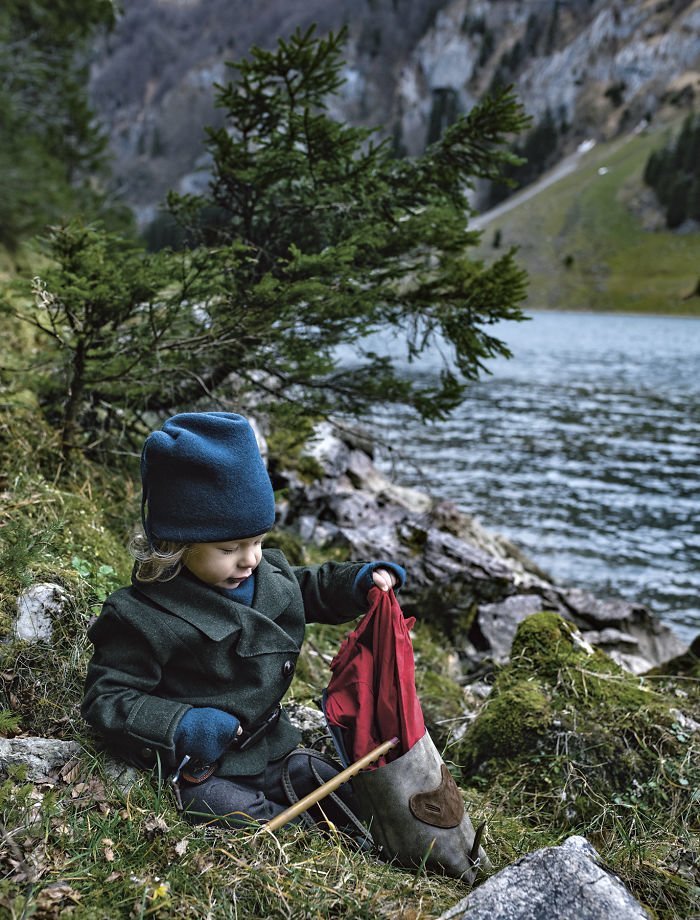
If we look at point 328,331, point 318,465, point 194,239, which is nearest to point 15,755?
point 328,331

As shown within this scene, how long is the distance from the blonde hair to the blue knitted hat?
59 millimetres

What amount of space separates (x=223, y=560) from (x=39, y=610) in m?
1.20

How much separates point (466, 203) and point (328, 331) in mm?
1933

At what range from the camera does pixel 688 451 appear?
62.0ft

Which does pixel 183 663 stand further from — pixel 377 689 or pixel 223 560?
pixel 377 689

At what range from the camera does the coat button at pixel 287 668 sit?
295 cm

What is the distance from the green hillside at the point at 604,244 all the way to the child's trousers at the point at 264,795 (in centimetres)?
8081

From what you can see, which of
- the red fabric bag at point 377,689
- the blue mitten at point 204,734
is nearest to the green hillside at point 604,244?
the red fabric bag at point 377,689

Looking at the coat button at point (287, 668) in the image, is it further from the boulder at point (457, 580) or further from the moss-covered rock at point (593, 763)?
the boulder at point (457, 580)

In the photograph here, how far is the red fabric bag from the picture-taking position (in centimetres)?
287

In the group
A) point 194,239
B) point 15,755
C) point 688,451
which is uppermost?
point 194,239

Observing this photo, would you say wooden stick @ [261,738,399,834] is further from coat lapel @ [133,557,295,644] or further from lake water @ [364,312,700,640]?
lake water @ [364,312,700,640]

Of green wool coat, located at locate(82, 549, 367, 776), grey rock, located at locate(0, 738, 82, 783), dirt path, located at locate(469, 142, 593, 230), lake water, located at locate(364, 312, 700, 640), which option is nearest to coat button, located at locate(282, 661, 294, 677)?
green wool coat, located at locate(82, 549, 367, 776)

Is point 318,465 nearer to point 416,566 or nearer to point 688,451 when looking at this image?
point 416,566
